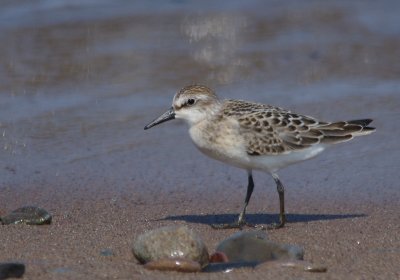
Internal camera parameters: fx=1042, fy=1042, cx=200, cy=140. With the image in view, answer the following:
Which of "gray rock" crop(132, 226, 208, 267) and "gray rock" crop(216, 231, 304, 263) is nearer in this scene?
"gray rock" crop(132, 226, 208, 267)

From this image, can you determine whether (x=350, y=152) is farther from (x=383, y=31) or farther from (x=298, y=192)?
(x=383, y=31)

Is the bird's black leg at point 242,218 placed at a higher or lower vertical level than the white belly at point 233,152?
lower

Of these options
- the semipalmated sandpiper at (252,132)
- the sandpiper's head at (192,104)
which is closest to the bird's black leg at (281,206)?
the semipalmated sandpiper at (252,132)

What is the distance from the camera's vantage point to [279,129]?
7.69 metres

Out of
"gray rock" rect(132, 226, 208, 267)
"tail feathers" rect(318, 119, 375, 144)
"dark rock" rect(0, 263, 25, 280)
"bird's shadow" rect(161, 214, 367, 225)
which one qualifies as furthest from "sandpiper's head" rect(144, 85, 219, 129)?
"dark rock" rect(0, 263, 25, 280)

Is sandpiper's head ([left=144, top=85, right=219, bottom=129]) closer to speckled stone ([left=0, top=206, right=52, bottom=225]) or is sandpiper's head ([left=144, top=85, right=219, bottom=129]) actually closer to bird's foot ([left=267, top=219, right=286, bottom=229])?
bird's foot ([left=267, top=219, right=286, bottom=229])

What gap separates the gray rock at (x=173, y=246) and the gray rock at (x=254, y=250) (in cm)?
27

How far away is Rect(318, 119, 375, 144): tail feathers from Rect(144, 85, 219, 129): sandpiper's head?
84cm

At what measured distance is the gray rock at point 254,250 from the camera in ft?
20.2

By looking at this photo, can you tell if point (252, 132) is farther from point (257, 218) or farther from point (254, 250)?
point (254, 250)

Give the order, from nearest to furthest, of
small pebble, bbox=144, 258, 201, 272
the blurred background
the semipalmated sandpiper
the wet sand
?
small pebble, bbox=144, 258, 201, 272
the wet sand
the semipalmated sandpiper
the blurred background

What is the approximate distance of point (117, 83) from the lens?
10.9 meters

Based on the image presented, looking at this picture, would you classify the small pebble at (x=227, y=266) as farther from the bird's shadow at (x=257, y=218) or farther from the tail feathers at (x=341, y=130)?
the tail feathers at (x=341, y=130)

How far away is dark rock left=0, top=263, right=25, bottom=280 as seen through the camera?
566 centimetres
